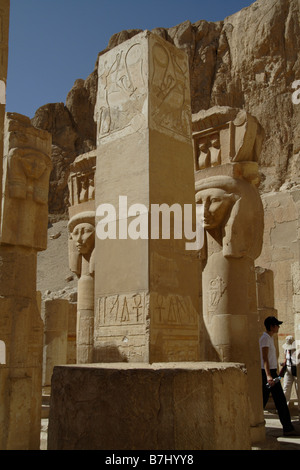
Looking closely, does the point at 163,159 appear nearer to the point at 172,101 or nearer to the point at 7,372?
the point at 172,101

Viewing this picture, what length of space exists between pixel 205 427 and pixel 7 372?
3564 mm

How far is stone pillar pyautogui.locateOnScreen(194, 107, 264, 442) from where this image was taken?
5.42m

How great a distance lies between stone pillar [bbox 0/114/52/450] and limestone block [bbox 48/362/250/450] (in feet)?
9.91

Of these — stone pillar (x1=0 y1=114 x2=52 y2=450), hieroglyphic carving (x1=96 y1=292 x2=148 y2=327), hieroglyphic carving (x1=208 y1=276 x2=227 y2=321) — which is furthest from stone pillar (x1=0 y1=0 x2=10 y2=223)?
hieroglyphic carving (x1=208 y1=276 x2=227 y2=321)

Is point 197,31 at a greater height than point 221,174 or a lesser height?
greater

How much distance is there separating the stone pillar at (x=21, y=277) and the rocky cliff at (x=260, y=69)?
14287 mm

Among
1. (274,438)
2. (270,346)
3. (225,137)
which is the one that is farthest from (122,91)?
(274,438)

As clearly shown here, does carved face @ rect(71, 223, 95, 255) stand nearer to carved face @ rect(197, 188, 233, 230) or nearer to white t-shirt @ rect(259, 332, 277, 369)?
carved face @ rect(197, 188, 233, 230)

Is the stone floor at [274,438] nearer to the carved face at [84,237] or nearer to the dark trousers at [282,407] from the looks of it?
the dark trousers at [282,407]

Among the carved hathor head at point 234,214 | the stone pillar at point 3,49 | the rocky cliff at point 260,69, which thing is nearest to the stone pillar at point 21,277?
the carved hathor head at point 234,214

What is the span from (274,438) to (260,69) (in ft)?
64.6
